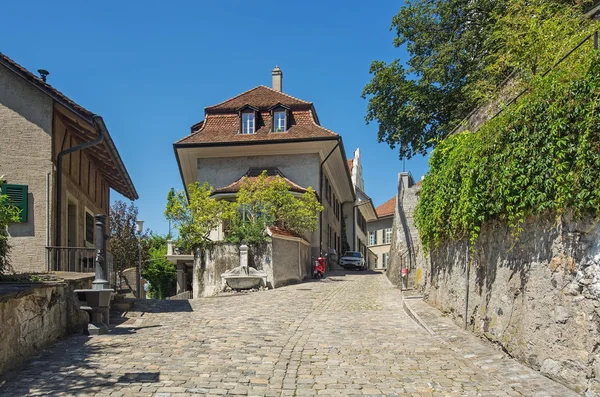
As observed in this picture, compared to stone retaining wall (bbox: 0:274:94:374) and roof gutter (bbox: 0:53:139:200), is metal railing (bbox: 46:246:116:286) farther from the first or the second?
roof gutter (bbox: 0:53:139:200)

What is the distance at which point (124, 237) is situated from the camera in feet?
137

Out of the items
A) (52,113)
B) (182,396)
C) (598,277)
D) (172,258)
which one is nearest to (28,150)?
(52,113)

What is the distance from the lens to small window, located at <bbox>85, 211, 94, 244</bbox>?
63.1ft

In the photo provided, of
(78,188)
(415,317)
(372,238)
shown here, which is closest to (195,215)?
(78,188)

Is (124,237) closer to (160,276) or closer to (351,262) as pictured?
(160,276)

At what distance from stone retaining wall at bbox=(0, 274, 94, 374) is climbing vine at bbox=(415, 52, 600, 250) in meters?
6.64

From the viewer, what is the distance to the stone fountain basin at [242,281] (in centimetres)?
2005

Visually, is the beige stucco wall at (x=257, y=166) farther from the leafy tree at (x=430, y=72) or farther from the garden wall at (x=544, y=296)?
the garden wall at (x=544, y=296)

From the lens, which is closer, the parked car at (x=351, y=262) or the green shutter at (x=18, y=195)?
the green shutter at (x=18, y=195)

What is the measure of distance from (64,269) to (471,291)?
9.86 meters

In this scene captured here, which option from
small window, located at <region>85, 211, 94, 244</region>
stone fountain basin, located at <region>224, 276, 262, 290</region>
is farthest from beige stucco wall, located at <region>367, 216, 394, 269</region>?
small window, located at <region>85, 211, 94, 244</region>

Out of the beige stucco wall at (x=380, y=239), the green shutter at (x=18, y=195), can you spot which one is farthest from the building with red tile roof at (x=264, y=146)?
the beige stucco wall at (x=380, y=239)

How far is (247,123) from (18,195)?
706 inches

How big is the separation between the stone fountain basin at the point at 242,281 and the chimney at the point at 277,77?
19274mm
